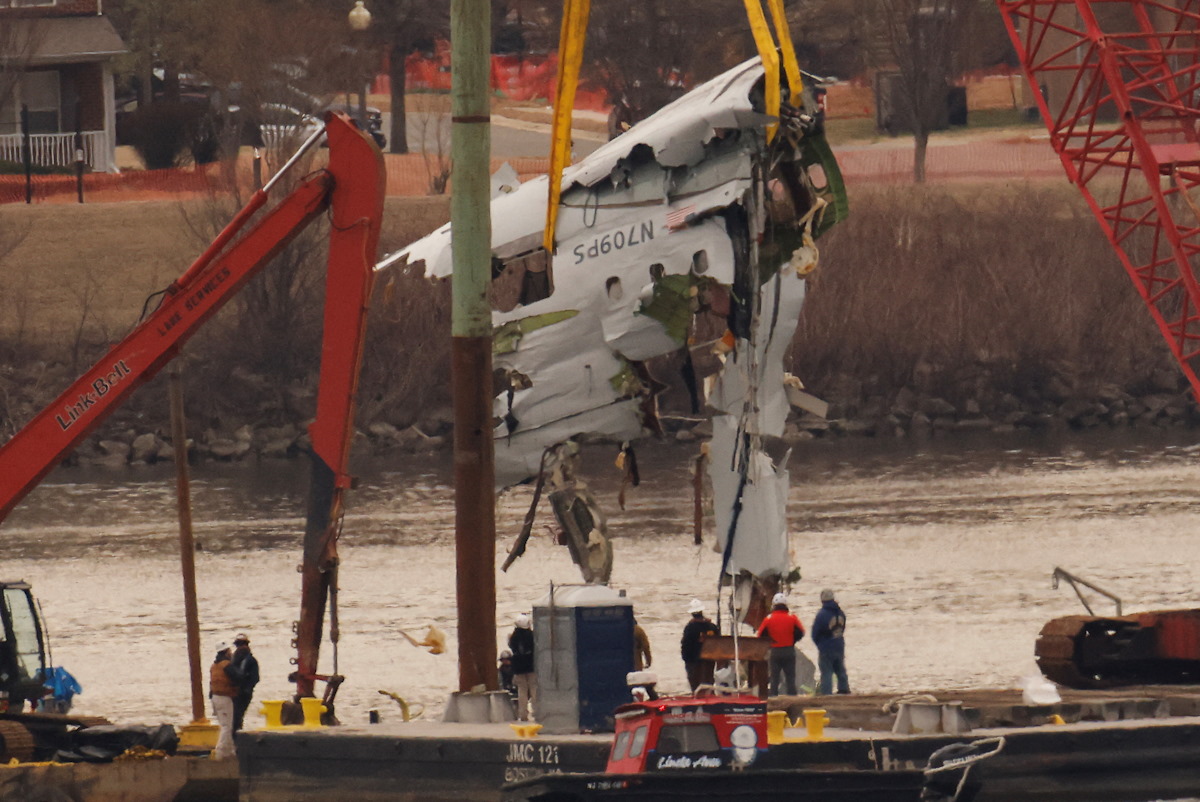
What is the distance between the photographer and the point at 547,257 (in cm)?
3039

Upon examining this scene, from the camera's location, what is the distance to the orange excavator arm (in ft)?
89.3

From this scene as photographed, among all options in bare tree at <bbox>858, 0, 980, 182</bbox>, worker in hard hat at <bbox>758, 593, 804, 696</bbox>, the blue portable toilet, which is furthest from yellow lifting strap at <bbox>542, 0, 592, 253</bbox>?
bare tree at <bbox>858, 0, 980, 182</bbox>

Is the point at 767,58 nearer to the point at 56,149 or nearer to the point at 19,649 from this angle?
the point at 19,649

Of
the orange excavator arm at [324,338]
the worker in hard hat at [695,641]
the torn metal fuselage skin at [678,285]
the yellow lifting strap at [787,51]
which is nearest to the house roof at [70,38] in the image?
the torn metal fuselage skin at [678,285]

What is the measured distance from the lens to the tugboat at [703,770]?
69.4 ft

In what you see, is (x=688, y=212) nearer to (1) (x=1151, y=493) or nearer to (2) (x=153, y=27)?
(1) (x=1151, y=493)

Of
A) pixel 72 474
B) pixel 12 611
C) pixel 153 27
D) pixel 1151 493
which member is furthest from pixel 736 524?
pixel 153 27

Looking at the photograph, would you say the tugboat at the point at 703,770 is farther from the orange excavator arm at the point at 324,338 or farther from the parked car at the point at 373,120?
the parked car at the point at 373,120

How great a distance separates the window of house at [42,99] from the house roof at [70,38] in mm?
815

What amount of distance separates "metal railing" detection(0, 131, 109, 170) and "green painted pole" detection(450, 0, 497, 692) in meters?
69.4

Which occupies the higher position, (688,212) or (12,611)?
(688,212)

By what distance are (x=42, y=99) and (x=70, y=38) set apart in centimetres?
246

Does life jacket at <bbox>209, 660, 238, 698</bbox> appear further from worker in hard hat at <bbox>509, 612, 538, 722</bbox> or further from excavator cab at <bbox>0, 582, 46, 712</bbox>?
worker in hard hat at <bbox>509, 612, 538, 722</bbox>

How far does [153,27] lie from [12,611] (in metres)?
75.6
